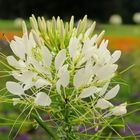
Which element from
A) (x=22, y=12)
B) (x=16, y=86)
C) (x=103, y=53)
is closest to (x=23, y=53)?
(x=16, y=86)

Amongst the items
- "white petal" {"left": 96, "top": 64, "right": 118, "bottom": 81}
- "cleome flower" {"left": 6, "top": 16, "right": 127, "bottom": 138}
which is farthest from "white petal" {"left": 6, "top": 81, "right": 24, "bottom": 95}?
"white petal" {"left": 96, "top": 64, "right": 118, "bottom": 81}

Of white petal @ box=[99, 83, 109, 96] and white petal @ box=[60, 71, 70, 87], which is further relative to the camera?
white petal @ box=[99, 83, 109, 96]

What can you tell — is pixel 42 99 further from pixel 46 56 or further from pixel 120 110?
pixel 120 110

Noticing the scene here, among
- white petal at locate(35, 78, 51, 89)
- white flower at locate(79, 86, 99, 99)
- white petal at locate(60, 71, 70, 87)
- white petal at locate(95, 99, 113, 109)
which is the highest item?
white petal at locate(60, 71, 70, 87)

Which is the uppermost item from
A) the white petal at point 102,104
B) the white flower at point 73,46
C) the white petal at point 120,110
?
the white flower at point 73,46

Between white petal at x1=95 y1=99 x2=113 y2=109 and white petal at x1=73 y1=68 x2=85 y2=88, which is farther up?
white petal at x1=73 y1=68 x2=85 y2=88

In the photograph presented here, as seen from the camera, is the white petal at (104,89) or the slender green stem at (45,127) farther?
the white petal at (104,89)

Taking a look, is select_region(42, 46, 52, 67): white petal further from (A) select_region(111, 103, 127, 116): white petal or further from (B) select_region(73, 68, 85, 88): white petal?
(A) select_region(111, 103, 127, 116): white petal

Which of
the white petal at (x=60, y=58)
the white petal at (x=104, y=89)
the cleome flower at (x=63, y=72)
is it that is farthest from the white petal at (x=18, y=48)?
the white petal at (x=104, y=89)

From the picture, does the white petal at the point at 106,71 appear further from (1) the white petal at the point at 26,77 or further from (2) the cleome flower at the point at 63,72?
(1) the white petal at the point at 26,77
